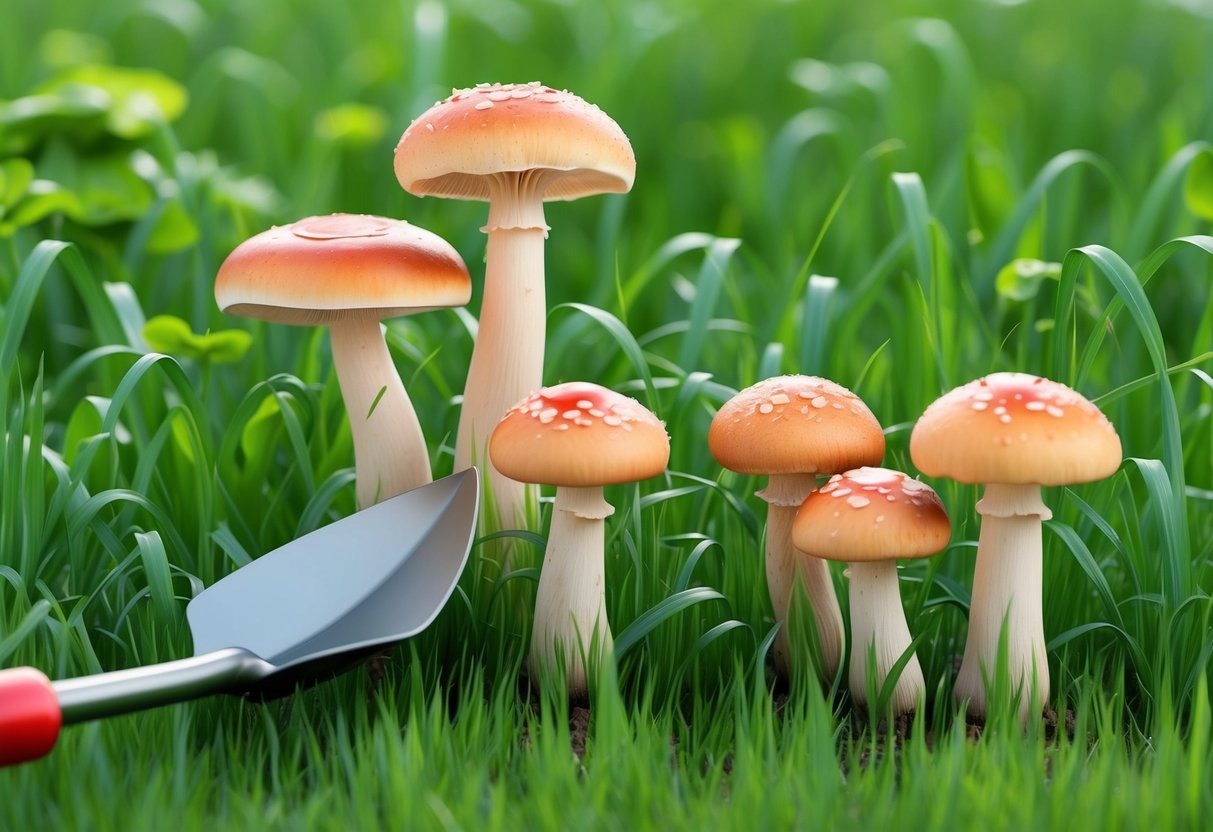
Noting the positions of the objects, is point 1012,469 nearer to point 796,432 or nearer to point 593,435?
point 796,432

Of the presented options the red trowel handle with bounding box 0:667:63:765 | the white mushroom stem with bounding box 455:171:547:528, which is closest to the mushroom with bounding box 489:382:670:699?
the white mushroom stem with bounding box 455:171:547:528

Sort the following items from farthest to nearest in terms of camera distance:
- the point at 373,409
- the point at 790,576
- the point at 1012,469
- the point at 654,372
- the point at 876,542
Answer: the point at 654,372 < the point at 373,409 < the point at 790,576 < the point at 876,542 < the point at 1012,469

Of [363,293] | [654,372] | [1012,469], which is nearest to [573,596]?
[363,293]

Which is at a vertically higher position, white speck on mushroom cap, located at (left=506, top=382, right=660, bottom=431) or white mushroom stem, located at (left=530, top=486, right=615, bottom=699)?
white speck on mushroom cap, located at (left=506, top=382, right=660, bottom=431)

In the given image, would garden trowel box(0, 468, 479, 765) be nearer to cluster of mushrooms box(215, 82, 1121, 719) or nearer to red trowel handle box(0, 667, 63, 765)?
red trowel handle box(0, 667, 63, 765)

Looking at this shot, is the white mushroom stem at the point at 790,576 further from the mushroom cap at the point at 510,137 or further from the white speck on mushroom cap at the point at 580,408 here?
the mushroom cap at the point at 510,137

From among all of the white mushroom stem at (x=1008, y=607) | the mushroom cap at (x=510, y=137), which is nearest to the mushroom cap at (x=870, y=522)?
the white mushroom stem at (x=1008, y=607)

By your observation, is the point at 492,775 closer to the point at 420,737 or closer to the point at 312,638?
the point at 420,737
